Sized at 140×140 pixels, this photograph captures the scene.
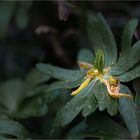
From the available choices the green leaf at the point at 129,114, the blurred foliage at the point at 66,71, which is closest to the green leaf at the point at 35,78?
the blurred foliage at the point at 66,71

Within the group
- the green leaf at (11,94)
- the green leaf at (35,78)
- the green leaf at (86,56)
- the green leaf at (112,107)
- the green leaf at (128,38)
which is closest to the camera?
the green leaf at (112,107)

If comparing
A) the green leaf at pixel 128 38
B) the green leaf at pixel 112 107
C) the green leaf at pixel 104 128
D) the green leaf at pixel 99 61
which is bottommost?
the green leaf at pixel 104 128

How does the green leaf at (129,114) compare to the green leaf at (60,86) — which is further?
the green leaf at (60,86)

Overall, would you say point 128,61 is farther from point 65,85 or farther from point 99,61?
point 65,85

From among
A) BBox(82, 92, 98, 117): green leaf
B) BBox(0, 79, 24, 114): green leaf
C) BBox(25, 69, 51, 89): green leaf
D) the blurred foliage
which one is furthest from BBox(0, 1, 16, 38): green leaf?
BBox(82, 92, 98, 117): green leaf

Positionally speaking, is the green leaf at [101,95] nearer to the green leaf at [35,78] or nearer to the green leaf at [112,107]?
the green leaf at [112,107]

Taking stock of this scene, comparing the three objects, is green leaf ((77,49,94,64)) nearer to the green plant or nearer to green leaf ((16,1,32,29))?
the green plant

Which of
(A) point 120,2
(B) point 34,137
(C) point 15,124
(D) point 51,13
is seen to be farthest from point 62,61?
(C) point 15,124

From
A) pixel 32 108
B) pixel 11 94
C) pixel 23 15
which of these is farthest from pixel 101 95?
pixel 23 15
